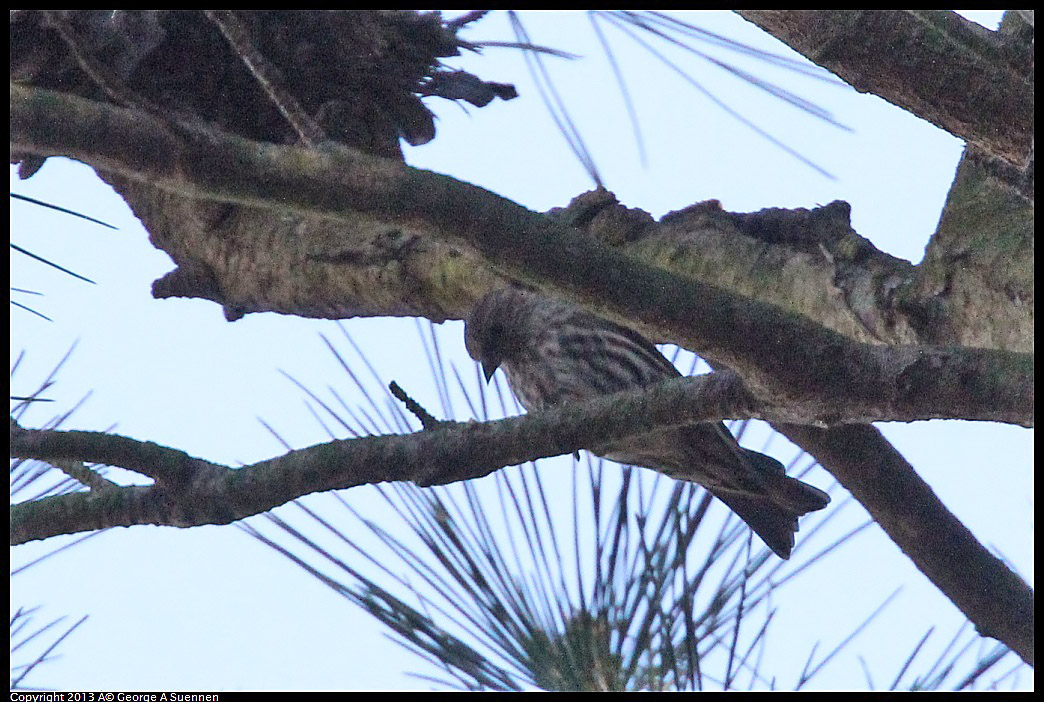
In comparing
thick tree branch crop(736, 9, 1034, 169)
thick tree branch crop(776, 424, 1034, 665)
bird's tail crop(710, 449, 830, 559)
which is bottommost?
thick tree branch crop(776, 424, 1034, 665)

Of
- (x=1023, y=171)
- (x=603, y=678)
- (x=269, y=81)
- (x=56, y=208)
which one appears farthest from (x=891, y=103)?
(x=56, y=208)

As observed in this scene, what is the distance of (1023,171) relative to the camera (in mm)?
1702

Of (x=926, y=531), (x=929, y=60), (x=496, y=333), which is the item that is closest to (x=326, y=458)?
(x=929, y=60)

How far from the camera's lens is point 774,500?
2797 mm

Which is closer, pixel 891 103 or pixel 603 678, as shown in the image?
pixel 891 103

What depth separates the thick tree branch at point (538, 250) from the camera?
1.31 metres

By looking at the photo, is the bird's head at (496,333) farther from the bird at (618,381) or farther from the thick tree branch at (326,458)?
the thick tree branch at (326,458)

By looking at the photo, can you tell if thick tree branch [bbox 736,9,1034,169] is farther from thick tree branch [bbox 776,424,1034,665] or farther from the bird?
the bird

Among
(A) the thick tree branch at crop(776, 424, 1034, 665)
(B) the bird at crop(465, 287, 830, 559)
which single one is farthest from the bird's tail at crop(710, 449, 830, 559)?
(A) the thick tree branch at crop(776, 424, 1034, 665)

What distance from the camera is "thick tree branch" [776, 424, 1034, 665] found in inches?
82.4

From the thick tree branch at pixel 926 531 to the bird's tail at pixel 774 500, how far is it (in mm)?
374

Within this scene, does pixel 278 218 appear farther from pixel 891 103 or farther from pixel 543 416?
pixel 891 103

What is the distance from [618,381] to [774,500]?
2.18ft
